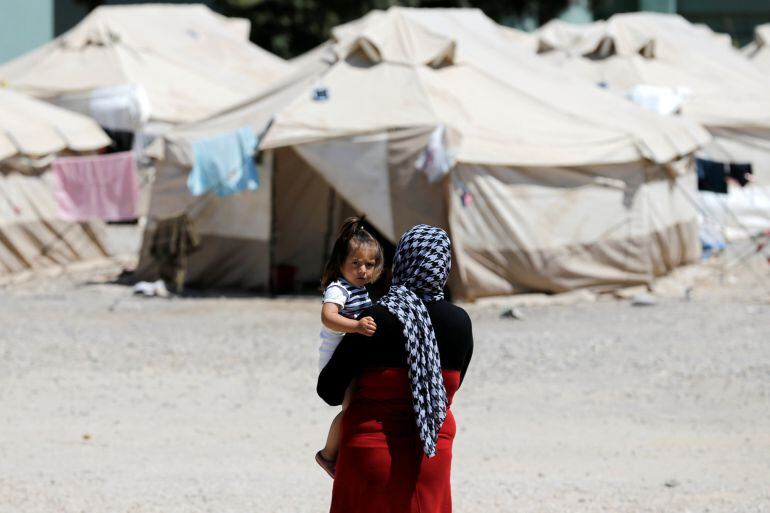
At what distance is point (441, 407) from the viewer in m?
3.69

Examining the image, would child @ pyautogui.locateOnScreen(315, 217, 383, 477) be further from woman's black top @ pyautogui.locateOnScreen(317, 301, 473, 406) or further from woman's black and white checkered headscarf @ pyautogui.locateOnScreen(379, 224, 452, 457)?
woman's black and white checkered headscarf @ pyautogui.locateOnScreen(379, 224, 452, 457)

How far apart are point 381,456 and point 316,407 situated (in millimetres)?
4472

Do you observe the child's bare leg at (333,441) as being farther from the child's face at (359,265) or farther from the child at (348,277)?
the child's face at (359,265)

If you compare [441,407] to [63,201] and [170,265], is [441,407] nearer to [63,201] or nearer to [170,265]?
[170,265]

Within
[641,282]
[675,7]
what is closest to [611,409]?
[641,282]

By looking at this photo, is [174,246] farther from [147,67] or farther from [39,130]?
[147,67]

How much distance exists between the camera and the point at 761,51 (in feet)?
82.0

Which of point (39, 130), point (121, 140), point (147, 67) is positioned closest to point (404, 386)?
point (39, 130)

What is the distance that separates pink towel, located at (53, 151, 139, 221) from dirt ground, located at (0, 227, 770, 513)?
2936 millimetres

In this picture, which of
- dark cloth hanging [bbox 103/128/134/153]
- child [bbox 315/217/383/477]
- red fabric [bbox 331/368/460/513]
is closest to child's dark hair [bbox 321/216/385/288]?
child [bbox 315/217/383/477]

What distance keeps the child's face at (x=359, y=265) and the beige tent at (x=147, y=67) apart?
52.3 feet

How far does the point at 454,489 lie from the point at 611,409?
2184 millimetres

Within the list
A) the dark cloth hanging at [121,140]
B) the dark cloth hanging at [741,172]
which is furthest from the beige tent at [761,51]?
the dark cloth hanging at [121,140]

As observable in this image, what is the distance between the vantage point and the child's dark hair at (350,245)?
383 cm
